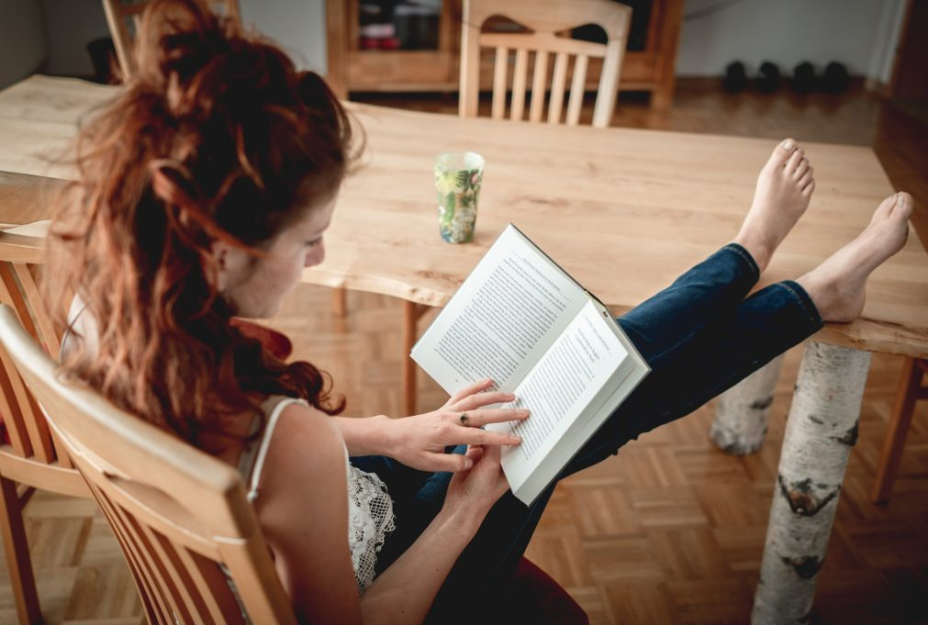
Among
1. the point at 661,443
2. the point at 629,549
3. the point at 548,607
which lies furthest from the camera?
the point at 661,443

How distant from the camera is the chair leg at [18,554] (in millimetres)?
1272

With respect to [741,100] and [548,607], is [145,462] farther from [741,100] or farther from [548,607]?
[741,100]

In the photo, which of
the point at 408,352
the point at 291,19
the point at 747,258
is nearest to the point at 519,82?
the point at 408,352

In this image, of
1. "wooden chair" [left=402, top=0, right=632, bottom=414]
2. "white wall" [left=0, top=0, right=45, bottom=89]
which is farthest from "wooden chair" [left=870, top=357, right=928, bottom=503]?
"white wall" [left=0, top=0, right=45, bottom=89]

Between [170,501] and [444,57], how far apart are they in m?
3.58

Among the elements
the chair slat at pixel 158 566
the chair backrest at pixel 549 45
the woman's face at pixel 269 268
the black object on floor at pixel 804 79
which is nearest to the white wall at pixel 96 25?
the chair backrest at pixel 549 45

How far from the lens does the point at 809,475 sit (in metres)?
1.30

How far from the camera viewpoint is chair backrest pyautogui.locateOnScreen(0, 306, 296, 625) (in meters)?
0.53

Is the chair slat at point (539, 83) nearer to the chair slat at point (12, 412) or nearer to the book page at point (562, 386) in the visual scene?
the book page at point (562, 386)

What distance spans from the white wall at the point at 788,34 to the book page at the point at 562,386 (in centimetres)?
396

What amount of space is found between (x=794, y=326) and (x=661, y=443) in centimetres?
84

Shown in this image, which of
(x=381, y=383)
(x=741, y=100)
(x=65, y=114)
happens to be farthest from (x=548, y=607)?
(x=741, y=100)

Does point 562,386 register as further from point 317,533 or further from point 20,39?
point 20,39

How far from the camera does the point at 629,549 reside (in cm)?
162
